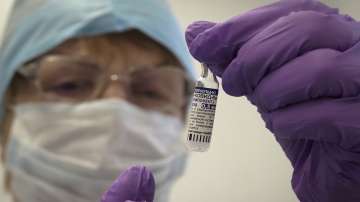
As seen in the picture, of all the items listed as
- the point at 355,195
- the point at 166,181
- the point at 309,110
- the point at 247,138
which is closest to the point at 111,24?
the point at 166,181

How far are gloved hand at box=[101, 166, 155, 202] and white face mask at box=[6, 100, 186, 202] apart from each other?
50mm

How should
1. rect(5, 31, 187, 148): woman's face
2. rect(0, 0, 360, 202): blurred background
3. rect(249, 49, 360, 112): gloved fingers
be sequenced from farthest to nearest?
rect(0, 0, 360, 202): blurred background, rect(249, 49, 360, 112): gloved fingers, rect(5, 31, 187, 148): woman's face

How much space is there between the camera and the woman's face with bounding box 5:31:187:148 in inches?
13.4

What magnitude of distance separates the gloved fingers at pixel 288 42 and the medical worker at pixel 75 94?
1.05 ft

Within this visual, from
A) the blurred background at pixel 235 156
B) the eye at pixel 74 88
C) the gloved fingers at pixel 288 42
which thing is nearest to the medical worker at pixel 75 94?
the eye at pixel 74 88

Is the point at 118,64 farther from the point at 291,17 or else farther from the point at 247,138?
the point at 247,138

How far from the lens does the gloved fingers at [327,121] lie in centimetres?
65

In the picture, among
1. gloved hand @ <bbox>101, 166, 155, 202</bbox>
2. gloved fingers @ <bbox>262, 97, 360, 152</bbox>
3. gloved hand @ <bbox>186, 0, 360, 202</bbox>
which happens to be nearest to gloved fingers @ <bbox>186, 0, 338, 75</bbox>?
gloved hand @ <bbox>186, 0, 360, 202</bbox>

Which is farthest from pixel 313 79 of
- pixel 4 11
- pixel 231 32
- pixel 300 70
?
pixel 4 11

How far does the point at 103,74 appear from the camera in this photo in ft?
1.15

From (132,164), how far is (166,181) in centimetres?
4

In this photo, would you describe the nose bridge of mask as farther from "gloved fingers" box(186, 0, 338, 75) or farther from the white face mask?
"gloved fingers" box(186, 0, 338, 75)

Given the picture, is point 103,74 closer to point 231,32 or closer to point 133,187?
point 133,187

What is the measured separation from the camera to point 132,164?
0.38m
